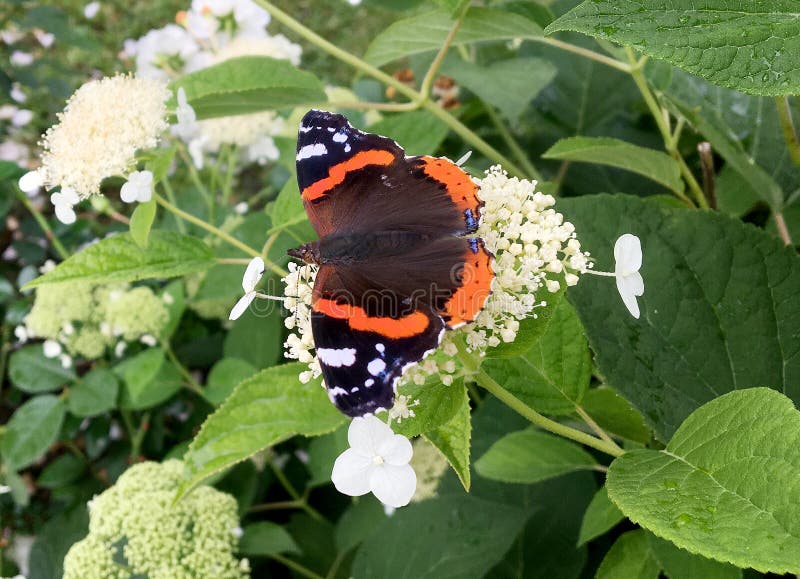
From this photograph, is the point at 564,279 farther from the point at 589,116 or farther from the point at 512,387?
the point at 589,116

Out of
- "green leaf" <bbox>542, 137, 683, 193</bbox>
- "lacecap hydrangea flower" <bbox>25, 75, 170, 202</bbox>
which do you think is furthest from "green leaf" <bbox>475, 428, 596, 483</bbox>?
"lacecap hydrangea flower" <bbox>25, 75, 170, 202</bbox>

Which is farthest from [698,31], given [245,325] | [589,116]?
[245,325]

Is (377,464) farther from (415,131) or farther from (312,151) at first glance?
(415,131)

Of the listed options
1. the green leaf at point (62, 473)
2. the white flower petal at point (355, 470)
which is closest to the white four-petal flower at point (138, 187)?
the white flower petal at point (355, 470)

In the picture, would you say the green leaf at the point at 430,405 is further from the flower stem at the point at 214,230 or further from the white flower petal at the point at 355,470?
the flower stem at the point at 214,230

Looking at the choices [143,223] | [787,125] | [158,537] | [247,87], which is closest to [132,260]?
[143,223]

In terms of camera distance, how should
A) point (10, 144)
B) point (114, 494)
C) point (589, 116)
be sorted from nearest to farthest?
point (114, 494), point (589, 116), point (10, 144)

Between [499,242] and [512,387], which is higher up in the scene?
[499,242]
